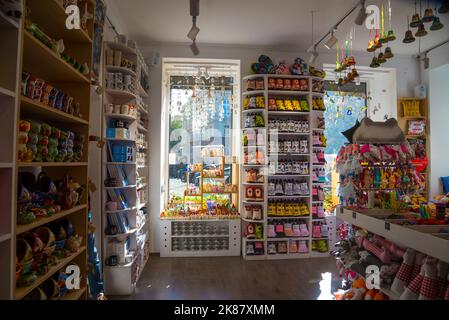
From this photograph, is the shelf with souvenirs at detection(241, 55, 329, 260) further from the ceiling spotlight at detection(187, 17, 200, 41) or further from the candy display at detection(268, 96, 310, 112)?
the ceiling spotlight at detection(187, 17, 200, 41)

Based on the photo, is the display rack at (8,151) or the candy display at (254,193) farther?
the candy display at (254,193)

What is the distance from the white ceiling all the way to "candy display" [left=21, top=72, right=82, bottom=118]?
6.07ft

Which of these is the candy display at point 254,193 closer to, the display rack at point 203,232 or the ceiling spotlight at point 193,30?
the display rack at point 203,232

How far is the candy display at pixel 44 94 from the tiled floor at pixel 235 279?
1.89m

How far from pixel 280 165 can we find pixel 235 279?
5.44 ft

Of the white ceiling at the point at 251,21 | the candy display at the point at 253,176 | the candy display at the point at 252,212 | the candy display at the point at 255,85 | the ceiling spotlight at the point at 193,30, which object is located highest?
the white ceiling at the point at 251,21

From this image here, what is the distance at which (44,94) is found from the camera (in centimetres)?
140

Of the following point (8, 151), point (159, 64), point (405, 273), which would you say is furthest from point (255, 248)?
point (8, 151)

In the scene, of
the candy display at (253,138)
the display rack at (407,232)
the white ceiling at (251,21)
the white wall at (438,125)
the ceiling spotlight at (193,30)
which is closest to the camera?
the display rack at (407,232)

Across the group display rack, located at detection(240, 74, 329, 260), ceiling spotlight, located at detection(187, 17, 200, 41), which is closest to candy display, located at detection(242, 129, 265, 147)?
display rack, located at detection(240, 74, 329, 260)

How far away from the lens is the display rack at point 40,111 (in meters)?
1.09

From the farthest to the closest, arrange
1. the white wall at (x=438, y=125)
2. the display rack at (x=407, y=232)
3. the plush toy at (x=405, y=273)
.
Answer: the white wall at (x=438, y=125) → the plush toy at (x=405, y=273) → the display rack at (x=407, y=232)

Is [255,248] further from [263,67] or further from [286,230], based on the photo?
[263,67]

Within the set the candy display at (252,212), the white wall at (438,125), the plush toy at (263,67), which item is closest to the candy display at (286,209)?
the candy display at (252,212)
